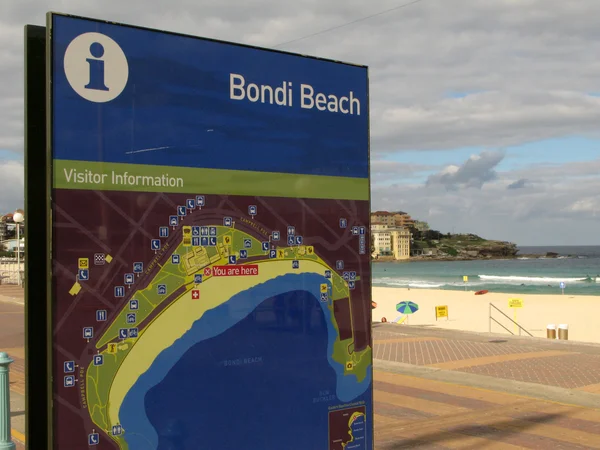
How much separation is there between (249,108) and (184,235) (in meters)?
0.73

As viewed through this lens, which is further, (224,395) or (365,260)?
(365,260)

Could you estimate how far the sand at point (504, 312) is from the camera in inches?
1193

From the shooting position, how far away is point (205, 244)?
3.51 meters

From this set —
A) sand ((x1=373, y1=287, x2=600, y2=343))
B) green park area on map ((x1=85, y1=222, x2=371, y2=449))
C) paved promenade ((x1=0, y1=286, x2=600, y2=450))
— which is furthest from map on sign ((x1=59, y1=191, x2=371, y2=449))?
sand ((x1=373, y1=287, x2=600, y2=343))

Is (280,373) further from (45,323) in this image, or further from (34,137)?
(34,137)

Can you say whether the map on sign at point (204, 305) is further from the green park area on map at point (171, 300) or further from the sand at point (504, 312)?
the sand at point (504, 312)

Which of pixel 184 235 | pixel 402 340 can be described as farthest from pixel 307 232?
pixel 402 340

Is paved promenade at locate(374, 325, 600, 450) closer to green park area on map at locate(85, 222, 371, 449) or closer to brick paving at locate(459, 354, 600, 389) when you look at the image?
brick paving at locate(459, 354, 600, 389)

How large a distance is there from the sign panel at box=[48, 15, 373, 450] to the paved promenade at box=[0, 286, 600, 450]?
16.0ft

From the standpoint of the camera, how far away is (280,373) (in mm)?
3738

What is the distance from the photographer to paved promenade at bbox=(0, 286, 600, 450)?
29.0ft

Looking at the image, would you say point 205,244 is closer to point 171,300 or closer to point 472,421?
point 171,300

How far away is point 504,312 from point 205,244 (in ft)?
128

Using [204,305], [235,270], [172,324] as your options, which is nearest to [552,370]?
[235,270]
